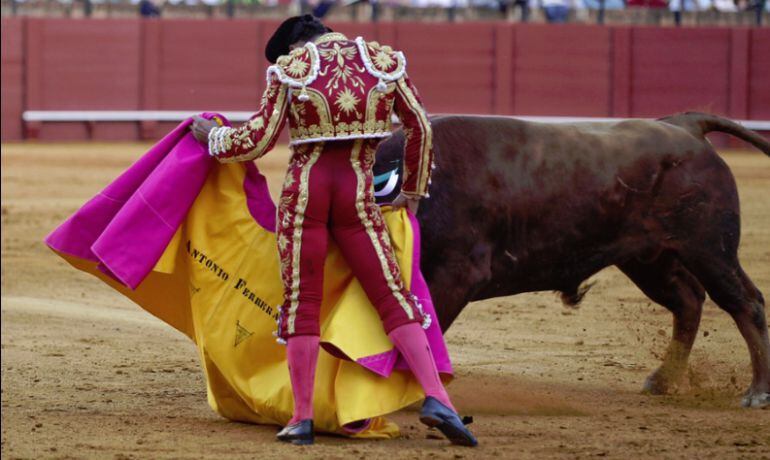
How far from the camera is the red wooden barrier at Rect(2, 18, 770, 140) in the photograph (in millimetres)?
14906

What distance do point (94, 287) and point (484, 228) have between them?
3.52m

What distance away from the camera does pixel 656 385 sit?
184 inches

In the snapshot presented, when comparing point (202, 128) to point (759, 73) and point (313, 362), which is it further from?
point (759, 73)

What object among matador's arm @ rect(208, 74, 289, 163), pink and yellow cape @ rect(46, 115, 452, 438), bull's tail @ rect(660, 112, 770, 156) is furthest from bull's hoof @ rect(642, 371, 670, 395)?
matador's arm @ rect(208, 74, 289, 163)

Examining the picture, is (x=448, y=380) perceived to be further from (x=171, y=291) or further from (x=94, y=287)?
(x=94, y=287)

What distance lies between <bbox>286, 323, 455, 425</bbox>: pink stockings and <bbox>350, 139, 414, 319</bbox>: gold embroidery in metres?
0.06

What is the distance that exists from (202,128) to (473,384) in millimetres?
1401

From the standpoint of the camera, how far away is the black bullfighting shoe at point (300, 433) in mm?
3561

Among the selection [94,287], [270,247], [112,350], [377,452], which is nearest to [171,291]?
[270,247]

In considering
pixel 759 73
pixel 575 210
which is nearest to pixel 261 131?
pixel 575 210

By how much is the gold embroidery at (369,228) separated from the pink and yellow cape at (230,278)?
111 millimetres

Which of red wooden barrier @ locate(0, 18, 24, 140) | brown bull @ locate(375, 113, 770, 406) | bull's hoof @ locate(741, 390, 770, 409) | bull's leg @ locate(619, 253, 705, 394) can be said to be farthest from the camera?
red wooden barrier @ locate(0, 18, 24, 140)

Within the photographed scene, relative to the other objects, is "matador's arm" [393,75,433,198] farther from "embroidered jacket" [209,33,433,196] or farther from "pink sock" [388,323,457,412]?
"pink sock" [388,323,457,412]

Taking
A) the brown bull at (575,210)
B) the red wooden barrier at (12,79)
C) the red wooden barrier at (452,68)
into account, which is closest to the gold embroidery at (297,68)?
the brown bull at (575,210)
